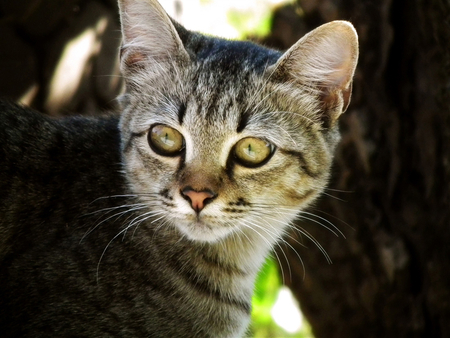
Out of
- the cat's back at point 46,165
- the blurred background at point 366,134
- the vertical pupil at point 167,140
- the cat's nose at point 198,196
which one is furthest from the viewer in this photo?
the blurred background at point 366,134

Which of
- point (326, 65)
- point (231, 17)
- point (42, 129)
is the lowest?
point (42, 129)

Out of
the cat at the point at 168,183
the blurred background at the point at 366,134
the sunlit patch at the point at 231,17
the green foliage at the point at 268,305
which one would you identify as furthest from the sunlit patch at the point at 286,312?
the sunlit patch at the point at 231,17

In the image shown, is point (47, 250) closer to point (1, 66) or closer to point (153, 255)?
point (153, 255)

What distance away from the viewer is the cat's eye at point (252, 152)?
2.94 metres

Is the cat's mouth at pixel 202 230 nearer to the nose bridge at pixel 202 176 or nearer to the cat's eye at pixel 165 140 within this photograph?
the nose bridge at pixel 202 176

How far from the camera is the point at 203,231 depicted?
295cm

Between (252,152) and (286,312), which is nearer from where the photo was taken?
(252,152)

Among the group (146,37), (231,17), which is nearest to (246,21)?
(231,17)

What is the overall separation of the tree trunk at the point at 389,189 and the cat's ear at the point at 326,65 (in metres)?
1.02

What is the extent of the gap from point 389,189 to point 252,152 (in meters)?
1.57

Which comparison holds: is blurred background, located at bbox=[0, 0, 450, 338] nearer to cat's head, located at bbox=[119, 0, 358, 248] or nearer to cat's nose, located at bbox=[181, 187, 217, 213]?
cat's head, located at bbox=[119, 0, 358, 248]

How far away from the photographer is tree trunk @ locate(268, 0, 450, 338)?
4.02m

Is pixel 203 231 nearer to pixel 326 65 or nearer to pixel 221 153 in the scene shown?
pixel 221 153

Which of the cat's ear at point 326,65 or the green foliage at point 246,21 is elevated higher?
the green foliage at point 246,21
